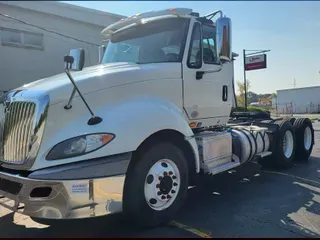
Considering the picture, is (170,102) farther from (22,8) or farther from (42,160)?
(22,8)

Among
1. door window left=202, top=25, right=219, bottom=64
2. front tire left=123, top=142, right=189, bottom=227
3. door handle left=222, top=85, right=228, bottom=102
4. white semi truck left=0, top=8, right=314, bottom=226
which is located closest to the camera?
white semi truck left=0, top=8, right=314, bottom=226

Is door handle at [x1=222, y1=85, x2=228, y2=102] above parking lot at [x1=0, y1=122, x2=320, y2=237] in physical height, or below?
above

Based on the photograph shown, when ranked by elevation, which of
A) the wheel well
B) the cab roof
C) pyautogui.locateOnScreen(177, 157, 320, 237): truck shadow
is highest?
the cab roof

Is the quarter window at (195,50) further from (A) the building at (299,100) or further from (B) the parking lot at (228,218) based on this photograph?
(A) the building at (299,100)

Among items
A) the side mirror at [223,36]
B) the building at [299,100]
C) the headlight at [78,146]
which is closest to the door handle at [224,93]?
the side mirror at [223,36]

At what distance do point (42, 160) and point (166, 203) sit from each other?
1.57m

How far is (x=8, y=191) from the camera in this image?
10.8ft

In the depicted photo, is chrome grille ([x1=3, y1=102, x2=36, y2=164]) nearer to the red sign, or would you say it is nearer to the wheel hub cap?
the wheel hub cap

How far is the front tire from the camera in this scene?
11.5 ft

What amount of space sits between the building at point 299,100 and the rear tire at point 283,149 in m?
1.32

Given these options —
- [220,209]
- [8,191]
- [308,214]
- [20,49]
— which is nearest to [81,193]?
[8,191]

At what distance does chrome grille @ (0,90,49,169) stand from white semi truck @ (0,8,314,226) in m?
0.01

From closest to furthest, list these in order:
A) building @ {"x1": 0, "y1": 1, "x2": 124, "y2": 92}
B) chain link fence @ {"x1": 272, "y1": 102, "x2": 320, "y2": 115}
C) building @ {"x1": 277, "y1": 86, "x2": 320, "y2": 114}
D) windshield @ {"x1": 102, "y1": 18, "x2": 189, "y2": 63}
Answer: windshield @ {"x1": 102, "y1": 18, "x2": 189, "y2": 63}
building @ {"x1": 277, "y1": 86, "x2": 320, "y2": 114}
chain link fence @ {"x1": 272, "y1": 102, "x2": 320, "y2": 115}
building @ {"x1": 0, "y1": 1, "x2": 124, "y2": 92}

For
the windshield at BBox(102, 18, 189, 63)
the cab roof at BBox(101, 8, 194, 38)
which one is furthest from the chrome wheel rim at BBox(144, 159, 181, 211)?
the cab roof at BBox(101, 8, 194, 38)
